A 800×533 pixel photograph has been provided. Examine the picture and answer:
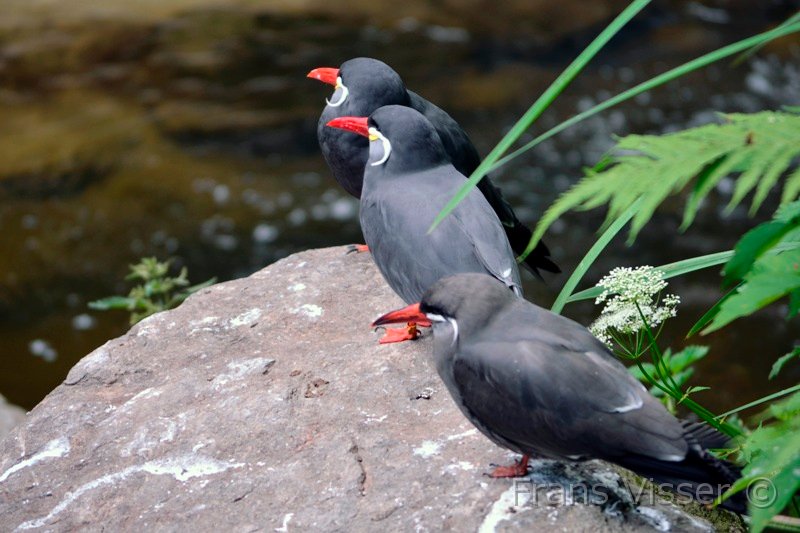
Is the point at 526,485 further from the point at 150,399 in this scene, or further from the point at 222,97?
the point at 222,97

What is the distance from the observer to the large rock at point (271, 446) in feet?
8.15

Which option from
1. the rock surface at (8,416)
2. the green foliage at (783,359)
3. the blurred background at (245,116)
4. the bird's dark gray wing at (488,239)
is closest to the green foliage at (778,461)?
the green foliage at (783,359)

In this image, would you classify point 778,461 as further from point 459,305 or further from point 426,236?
point 426,236

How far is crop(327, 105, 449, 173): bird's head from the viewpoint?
11.5 ft

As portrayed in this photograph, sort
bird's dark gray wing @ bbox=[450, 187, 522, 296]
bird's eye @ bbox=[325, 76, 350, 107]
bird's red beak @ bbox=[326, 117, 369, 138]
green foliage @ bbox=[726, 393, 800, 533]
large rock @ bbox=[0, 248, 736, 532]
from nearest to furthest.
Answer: green foliage @ bbox=[726, 393, 800, 533] < large rock @ bbox=[0, 248, 736, 532] < bird's dark gray wing @ bbox=[450, 187, 522, 296] < bird's red beak @ bbox=[326, 117, 369, 138] < bird's eye @ bbox=[325, 76, 350, 107]

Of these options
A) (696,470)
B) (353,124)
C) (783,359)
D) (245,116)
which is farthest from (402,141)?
(245,116)

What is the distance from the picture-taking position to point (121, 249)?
7301 millimetres

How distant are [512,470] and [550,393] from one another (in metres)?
0.31

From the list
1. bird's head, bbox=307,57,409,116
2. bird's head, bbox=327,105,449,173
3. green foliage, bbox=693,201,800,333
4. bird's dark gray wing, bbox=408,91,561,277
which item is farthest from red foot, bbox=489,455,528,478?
bird's head, bbox=307,57,409,116

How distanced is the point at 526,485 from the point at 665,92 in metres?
6.60

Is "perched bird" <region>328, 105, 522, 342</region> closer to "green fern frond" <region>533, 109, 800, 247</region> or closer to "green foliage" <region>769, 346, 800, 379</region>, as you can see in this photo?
"green foliage" <region>769, 346, 800, 379</region>

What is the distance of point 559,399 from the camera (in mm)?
2332

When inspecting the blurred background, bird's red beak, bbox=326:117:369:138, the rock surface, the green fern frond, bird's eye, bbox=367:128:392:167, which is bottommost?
the rock surface

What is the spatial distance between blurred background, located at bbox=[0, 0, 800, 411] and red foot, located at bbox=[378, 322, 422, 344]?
3418 mm
